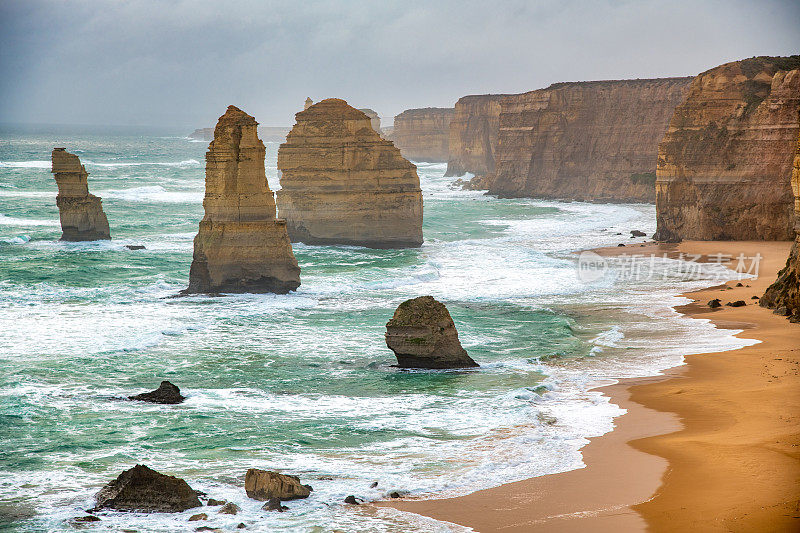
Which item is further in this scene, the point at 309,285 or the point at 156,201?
the point at 156,201

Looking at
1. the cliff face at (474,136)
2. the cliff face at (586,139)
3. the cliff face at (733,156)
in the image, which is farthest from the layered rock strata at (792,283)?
the cliff face at (474,136)

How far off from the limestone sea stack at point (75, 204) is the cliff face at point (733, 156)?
2669 cm

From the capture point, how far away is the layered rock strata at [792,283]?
22.3 metres

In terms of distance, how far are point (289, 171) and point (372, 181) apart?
401 centimetres

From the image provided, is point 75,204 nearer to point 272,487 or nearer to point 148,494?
point 148,494

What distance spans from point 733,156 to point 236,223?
23.2 metres

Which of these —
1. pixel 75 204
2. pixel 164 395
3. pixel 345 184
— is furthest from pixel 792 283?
pixel 75 204

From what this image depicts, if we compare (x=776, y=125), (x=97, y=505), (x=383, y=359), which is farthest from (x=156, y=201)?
(x=97, y=505)

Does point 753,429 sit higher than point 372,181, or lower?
lower

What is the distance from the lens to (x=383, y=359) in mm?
20203

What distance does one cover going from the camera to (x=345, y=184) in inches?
1591

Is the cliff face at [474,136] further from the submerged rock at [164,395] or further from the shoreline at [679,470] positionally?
the submerged rock at [164,395]

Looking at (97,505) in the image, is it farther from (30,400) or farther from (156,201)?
(156,201)

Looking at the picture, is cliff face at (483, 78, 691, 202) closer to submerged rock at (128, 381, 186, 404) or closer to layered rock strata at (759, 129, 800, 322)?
layered rock strata at (759, 129, 800, 322)
